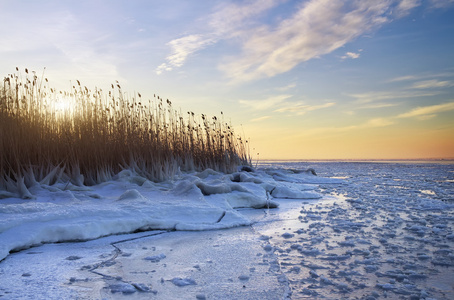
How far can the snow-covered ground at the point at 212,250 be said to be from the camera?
1368 millimetres

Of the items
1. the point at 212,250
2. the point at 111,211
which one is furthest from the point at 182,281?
the point at 111,211

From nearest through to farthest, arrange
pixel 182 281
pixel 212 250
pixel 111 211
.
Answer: pixel 182 281 → pixel 212 250 → pixel 111 211

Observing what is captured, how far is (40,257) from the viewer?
5.87ft

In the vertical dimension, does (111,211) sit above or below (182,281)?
above

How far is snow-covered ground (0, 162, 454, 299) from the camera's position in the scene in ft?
4.49

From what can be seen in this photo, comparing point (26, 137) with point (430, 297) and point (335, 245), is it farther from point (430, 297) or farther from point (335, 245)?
point (430, 297)

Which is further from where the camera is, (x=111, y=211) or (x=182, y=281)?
(x=111, y=211)

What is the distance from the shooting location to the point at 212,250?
1.94 meters

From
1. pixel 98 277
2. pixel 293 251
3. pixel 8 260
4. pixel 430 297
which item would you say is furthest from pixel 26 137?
pixel 430 297

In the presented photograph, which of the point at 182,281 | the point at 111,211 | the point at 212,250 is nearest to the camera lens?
the point at 182,281

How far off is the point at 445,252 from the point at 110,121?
4.55 m

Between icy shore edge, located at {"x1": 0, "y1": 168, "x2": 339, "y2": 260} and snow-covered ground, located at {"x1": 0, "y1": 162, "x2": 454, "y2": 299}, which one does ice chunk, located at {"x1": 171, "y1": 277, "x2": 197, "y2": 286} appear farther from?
icy shore edge, located at {"x1": 0, "y1": 168, "x2": 339, "y2": 260}

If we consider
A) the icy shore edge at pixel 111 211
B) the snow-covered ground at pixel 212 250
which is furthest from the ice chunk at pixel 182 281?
the icy shore edge at pixel 111 211

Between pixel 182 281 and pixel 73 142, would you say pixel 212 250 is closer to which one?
pixel 182 281
